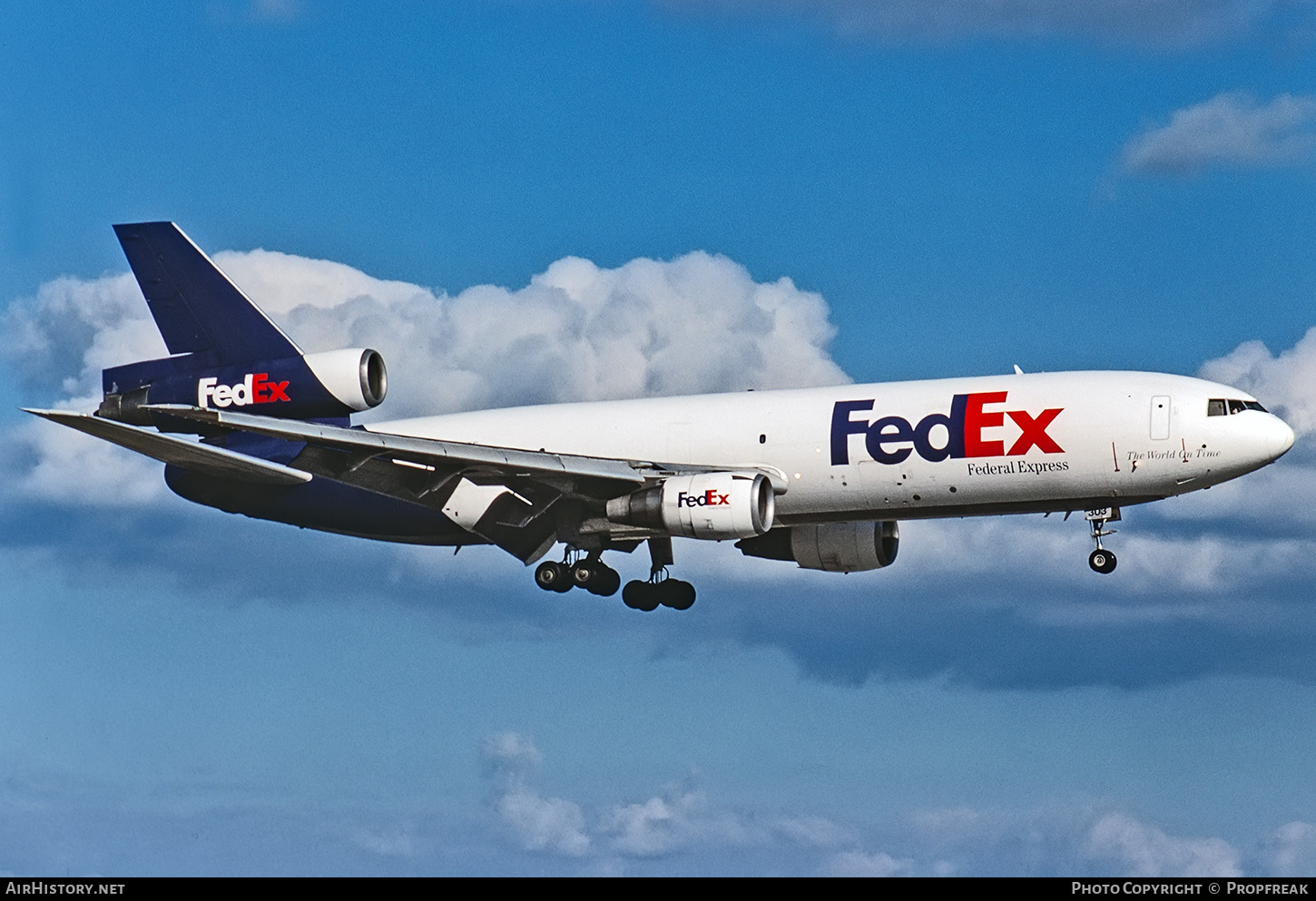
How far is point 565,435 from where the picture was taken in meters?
58.0

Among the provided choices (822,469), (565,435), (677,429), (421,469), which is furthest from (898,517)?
(421,469)

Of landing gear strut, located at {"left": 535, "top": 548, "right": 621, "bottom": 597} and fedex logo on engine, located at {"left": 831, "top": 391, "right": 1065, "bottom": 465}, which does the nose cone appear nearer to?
fedex logo on engine, located at {"left": 831, "top": 391, "right": 1065, "bottom": 465}

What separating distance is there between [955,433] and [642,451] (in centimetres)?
976

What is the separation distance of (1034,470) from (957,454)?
2128mm

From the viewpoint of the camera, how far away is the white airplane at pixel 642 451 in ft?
170

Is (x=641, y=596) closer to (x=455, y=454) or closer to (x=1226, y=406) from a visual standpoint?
(x=455, y=454)

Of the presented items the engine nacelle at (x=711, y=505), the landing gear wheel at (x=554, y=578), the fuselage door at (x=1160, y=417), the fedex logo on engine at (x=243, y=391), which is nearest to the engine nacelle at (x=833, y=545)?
the landing gear wheel at (x=554, y=578)

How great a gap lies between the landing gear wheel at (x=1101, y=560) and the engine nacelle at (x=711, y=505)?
909 centimetres

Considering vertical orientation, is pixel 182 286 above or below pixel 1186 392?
above

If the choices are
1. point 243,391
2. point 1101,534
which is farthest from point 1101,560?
point 243,391

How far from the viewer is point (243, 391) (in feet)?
193

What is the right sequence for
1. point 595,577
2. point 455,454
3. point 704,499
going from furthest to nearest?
1. point 595,577
2. point 455,454
3. point 704,499

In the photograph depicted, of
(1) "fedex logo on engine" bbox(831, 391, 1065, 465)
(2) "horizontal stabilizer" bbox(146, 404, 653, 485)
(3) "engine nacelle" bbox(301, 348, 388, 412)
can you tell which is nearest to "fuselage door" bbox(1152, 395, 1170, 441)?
(1) "fedex logo on engine" bbox(831, 391, 1065, 465)
